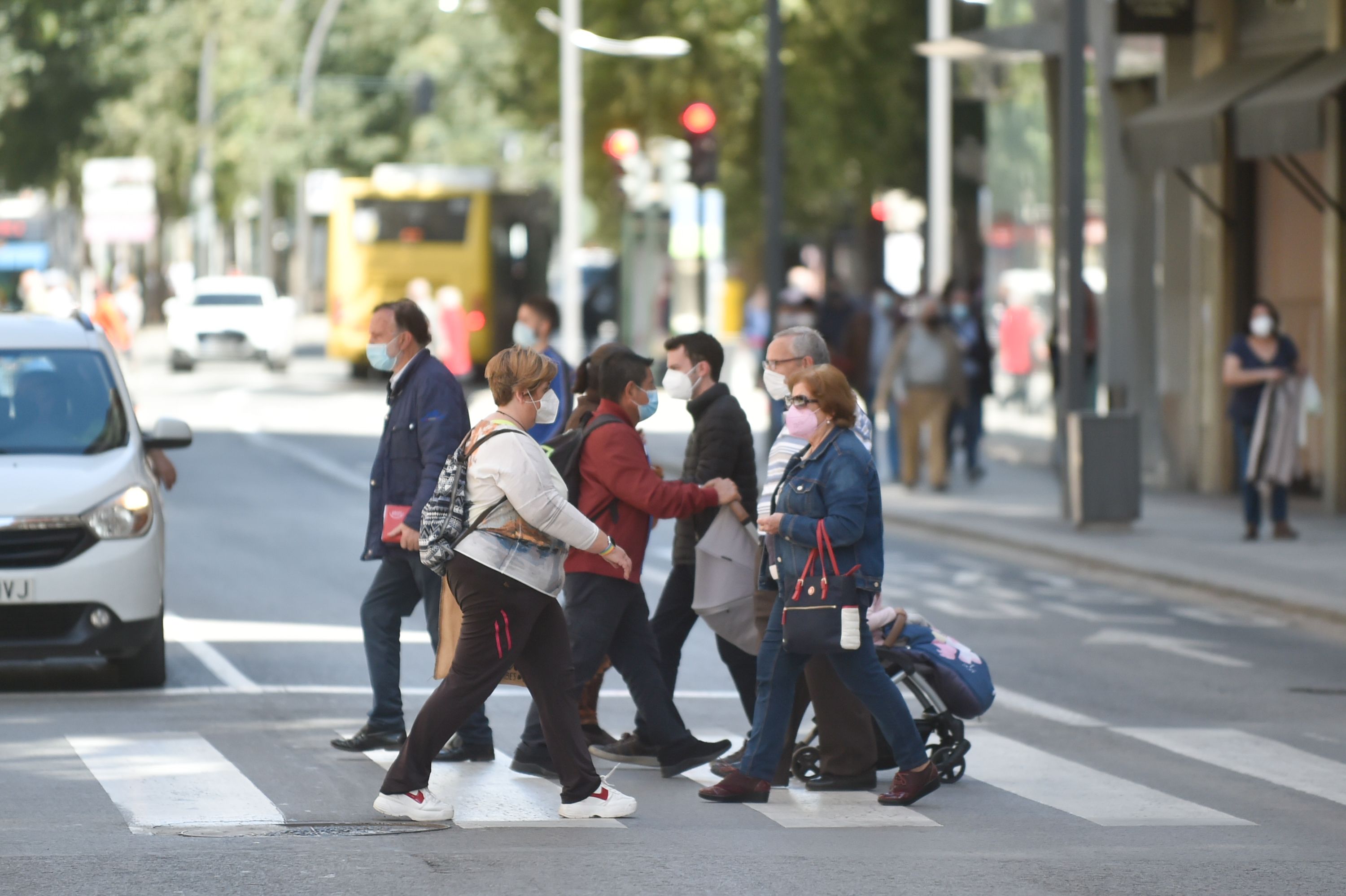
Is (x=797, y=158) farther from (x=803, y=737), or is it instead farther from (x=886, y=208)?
(x=803, y=737)

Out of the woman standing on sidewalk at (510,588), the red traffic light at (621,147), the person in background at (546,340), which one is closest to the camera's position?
the woman standing on sidewalk at (510,588)

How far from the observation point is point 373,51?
233 ft

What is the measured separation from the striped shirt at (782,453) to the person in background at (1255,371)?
365 inches

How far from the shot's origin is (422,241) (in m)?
40.1

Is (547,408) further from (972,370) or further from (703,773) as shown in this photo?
(972,370)

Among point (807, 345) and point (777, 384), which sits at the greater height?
point (807, 345)

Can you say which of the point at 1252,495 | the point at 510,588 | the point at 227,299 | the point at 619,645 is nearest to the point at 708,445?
the point at 619,645

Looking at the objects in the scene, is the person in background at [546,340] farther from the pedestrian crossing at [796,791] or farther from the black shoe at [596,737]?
the pedestrian crossing at [796,791]

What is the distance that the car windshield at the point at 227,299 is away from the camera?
4353cm

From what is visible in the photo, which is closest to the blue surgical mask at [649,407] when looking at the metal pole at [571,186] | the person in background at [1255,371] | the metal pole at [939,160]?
the person in background at [1255,371]

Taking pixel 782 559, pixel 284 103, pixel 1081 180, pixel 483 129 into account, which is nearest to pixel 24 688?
pixel 782 559

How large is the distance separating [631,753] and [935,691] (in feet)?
4.04

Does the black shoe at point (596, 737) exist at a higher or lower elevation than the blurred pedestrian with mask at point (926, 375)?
lower

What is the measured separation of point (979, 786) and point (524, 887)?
8.43 ft
